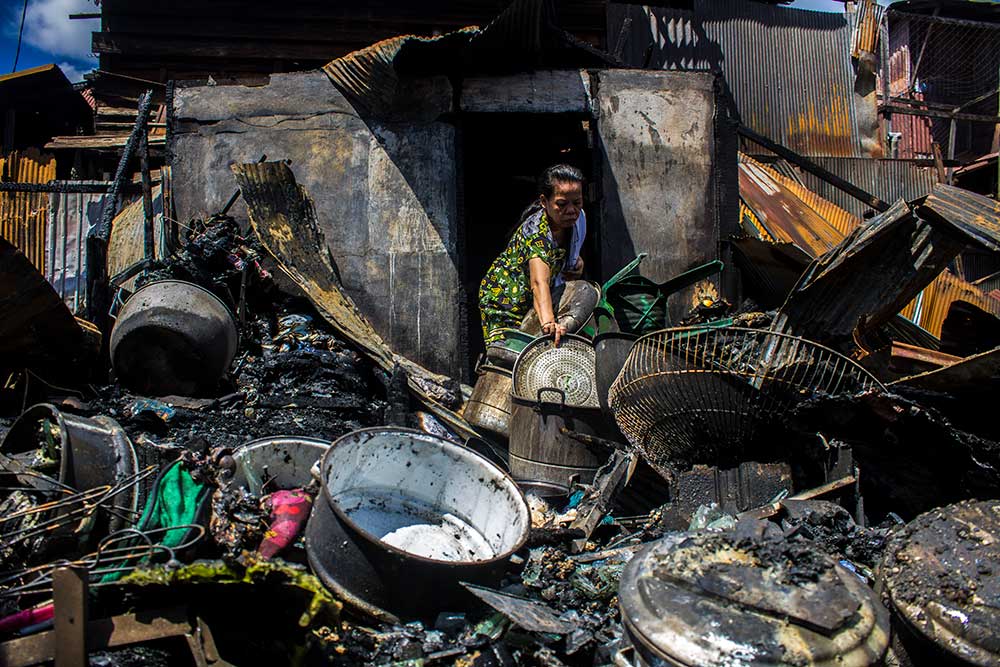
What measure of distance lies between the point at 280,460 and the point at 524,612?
1.68 metres

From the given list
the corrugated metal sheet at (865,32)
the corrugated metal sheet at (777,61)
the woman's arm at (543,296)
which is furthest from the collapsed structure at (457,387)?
the corrugated metal sheet at (865,32)

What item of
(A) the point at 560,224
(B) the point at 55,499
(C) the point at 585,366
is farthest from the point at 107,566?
(A) the point at 560,224

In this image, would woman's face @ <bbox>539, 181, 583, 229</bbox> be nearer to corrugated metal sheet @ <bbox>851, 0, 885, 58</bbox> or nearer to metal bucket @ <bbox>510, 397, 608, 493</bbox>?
metal bucket @ <bbox>510, 397, 608, 493</bbox>

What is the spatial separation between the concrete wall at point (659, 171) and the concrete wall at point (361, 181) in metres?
1.43

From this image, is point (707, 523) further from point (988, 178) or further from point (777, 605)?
point (988, 178)

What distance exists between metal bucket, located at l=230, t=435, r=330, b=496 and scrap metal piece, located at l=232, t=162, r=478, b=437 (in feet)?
5.61

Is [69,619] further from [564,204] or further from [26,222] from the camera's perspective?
[26,222]

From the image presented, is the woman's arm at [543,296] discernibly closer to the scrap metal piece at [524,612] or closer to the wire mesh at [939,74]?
the scrap metal piece at [524,612]

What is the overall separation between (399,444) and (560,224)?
244cm

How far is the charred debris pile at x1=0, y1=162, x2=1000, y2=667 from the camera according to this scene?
2.62 meters

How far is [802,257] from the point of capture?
6863mm

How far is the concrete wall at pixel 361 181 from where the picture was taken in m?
6.80

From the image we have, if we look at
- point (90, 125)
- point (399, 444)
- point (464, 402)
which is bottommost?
point (464, 402)

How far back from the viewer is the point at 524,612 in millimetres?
3230
